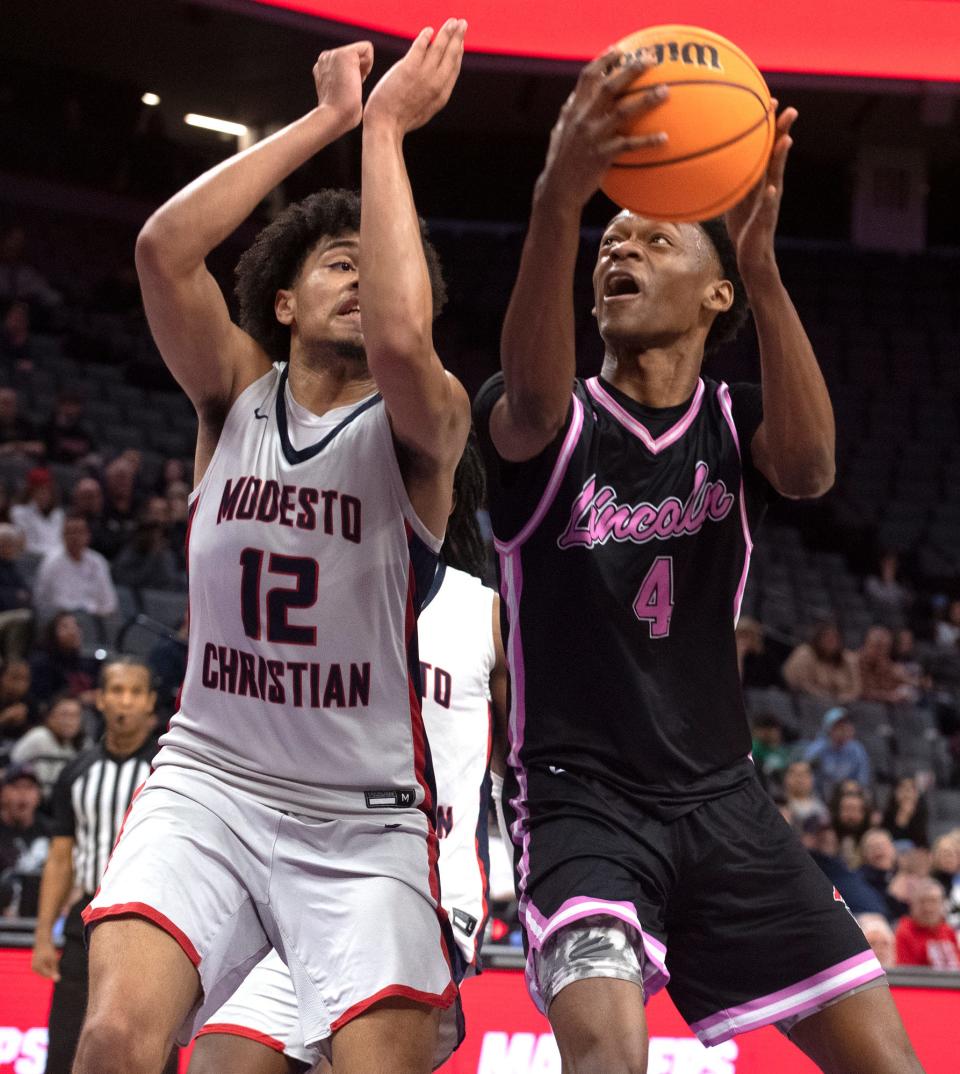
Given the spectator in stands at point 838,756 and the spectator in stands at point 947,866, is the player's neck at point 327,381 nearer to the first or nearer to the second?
the spectator in stands at point 947,866

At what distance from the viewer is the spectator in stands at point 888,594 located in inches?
557

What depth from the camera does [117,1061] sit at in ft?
8.82

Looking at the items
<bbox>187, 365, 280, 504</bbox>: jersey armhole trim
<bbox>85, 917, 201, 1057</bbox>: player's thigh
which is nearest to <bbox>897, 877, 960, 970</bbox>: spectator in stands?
<bbox>187, 365, 280, 504</bbox>: jersey armhole trim

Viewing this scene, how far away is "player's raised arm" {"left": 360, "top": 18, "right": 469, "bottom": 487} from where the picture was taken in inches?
118

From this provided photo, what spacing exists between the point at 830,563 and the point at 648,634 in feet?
39.9

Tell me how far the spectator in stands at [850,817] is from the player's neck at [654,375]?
6357mm

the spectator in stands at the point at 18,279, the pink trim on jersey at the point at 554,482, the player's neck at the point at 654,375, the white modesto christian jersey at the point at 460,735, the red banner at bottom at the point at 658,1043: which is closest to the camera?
the pink trim on jersey at the point at 554,482

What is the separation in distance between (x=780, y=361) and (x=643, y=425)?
1.13ft

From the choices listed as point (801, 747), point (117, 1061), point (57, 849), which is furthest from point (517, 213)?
point (117, 1061)

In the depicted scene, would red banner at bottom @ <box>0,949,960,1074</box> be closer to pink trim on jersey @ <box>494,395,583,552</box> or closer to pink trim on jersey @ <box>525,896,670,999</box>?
pink trim on jersey @ <box>525,896,670,999</box>

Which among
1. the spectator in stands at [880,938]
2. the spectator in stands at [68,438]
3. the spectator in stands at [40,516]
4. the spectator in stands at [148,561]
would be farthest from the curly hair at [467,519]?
the spectator in stands at [68,438]

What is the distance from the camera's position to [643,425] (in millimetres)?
3402

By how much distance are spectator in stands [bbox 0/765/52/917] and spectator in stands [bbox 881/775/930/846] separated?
522cm

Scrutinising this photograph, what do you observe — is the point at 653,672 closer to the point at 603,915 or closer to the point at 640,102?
the point at 603,915
